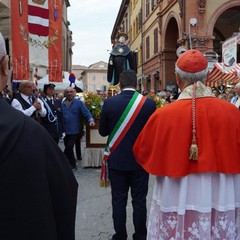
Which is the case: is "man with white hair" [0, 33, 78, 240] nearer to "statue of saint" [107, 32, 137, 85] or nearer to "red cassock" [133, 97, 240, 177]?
"red cassock" [133, 97, 240, 177]

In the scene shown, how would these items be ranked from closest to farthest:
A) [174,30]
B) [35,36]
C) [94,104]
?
[35,36] → [94,104] → [174,30]

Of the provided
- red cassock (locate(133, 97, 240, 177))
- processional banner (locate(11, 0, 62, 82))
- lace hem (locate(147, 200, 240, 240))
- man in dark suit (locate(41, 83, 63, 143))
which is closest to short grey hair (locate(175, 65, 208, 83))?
red cassock (locate(133, 97, 240, 177))

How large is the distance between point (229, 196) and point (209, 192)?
0.50 feet

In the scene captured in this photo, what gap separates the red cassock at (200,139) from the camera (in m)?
2.60

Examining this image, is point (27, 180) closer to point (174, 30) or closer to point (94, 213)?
point (94, 213)

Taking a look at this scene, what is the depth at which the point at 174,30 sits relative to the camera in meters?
26.1

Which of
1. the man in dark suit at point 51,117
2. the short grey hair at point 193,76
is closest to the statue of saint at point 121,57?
the man in dark suit at point 51,117

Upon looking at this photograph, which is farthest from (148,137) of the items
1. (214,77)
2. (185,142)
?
(214,77)

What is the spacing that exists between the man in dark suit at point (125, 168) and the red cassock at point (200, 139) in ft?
3.26

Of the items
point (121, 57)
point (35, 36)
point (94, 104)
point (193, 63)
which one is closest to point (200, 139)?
point (193, 63)

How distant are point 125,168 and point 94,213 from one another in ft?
4.93

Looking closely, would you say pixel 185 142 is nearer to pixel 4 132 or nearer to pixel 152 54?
pixel 4 132

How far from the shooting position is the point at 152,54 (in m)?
31.3

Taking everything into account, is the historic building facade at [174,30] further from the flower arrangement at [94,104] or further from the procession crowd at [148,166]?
the procession crowd at [148,166]
